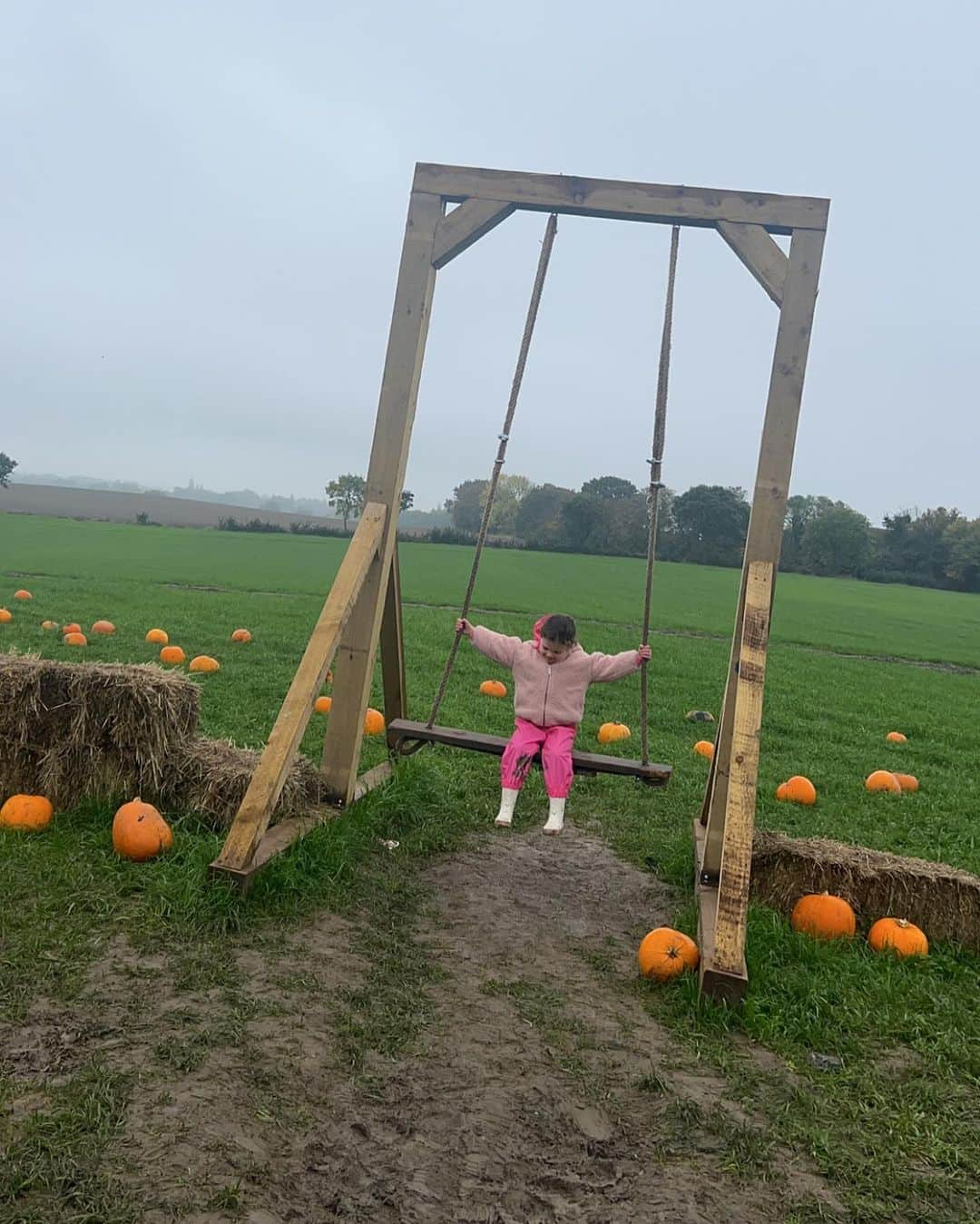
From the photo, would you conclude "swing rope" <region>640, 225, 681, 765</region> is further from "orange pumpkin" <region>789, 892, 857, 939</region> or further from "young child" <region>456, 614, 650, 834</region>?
"orange pumpkin" <region>789, 892, 857, 939</region>

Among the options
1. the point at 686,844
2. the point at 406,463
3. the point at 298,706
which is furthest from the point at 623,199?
the point at 686,844

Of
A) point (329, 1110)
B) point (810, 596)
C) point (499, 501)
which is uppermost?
point (499, 501)

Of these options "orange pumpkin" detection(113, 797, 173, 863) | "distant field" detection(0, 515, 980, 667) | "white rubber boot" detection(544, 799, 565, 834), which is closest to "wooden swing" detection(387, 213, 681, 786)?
"white rubber boot" detection(544, 799, 565, 834)

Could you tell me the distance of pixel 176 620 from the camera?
17203 millimetres

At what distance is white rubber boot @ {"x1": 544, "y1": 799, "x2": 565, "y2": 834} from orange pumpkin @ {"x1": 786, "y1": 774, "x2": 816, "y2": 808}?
3.51 meters

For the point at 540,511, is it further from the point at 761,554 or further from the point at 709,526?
the point at 761,554

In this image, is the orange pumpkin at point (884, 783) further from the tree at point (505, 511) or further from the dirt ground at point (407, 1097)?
the tree at point (505, 511)

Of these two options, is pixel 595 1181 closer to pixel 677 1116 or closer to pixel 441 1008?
pixel 677 1116

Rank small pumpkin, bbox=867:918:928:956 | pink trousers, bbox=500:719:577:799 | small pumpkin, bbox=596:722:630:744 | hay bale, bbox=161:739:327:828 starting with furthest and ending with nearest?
small pumpkin, bbox=596:722:630:744, pink trousers, bbox=500:719:577:799, hay bale, bbox=161:739:327:828, small pumpkin, bbox=867:918:928:956

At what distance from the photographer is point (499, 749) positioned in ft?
21.4

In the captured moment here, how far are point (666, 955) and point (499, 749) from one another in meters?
2.13

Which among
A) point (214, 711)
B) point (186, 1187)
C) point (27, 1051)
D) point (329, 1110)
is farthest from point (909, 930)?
point (214, 711)

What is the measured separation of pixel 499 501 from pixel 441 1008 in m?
76.2

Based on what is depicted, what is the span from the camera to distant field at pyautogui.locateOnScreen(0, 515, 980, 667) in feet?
92.4
